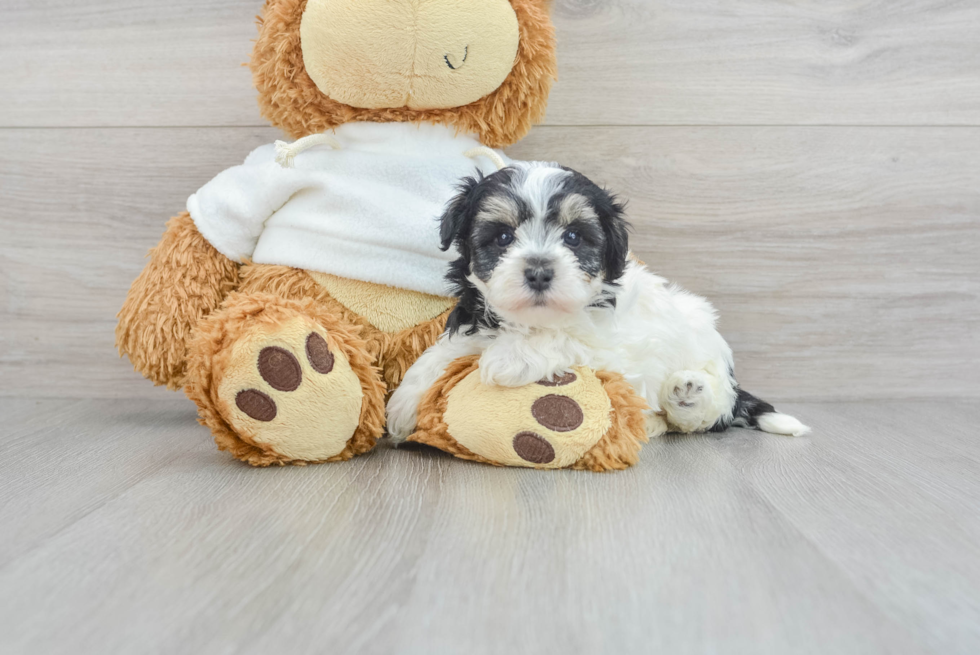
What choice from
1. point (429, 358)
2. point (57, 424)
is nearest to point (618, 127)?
point (429, 358)

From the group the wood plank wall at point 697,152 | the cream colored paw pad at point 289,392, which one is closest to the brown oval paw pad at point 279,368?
the cream colored paw pad at point 289,392

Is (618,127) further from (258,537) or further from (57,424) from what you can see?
(57,424)

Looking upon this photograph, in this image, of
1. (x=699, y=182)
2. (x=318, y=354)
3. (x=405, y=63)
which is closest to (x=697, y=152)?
(x=699, y=182)

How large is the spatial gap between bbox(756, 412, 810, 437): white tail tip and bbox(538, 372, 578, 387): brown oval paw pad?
64 centimetres

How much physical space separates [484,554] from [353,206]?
2.84 feet

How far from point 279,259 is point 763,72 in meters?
1.37

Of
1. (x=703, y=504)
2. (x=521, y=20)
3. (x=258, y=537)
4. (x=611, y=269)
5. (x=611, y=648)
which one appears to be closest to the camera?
(x=611, y=648)

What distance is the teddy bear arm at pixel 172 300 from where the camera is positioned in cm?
157

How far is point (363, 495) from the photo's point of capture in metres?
1.16

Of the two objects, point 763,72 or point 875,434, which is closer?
point 875,434

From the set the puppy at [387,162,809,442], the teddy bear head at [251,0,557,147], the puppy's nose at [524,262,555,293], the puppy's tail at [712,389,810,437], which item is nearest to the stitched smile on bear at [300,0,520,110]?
the teddy bear head at [251,0,557,147]

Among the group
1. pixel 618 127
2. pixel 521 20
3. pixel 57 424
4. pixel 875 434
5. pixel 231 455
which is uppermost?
pixel 521 20

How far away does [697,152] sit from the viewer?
198 cm

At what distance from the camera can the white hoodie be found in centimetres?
153
